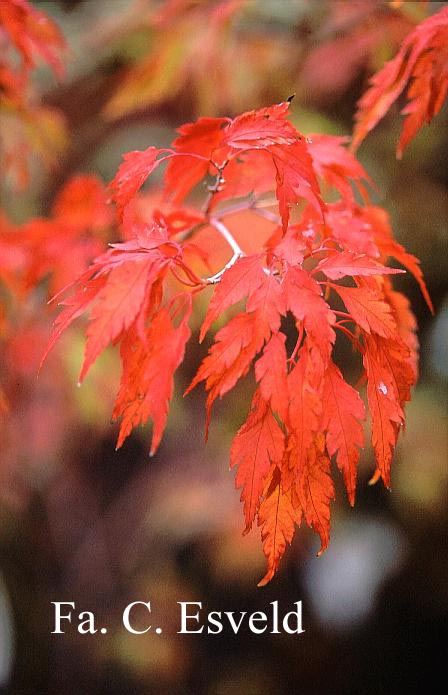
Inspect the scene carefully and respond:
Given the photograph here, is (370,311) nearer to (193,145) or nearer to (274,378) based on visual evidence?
(274,378)

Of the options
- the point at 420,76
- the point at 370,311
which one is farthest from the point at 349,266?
the point at 420,76

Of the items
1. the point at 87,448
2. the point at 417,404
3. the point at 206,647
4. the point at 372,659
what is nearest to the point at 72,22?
the point at 87,448

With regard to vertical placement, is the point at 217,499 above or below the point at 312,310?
below

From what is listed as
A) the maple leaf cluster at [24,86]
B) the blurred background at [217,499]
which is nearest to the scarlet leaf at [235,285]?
the maple leaf cluster at [24,86]

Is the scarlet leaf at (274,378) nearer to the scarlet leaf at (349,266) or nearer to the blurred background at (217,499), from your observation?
the scarlet leaf at (349,266)

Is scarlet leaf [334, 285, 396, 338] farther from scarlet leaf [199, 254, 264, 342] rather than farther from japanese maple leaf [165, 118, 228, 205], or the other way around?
japanese maple leaf [165, 118, 228, 205]

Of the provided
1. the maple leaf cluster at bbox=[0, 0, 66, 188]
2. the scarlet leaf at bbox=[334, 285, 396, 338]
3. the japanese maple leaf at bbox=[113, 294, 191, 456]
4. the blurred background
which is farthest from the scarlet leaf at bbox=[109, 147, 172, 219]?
the blurred background
